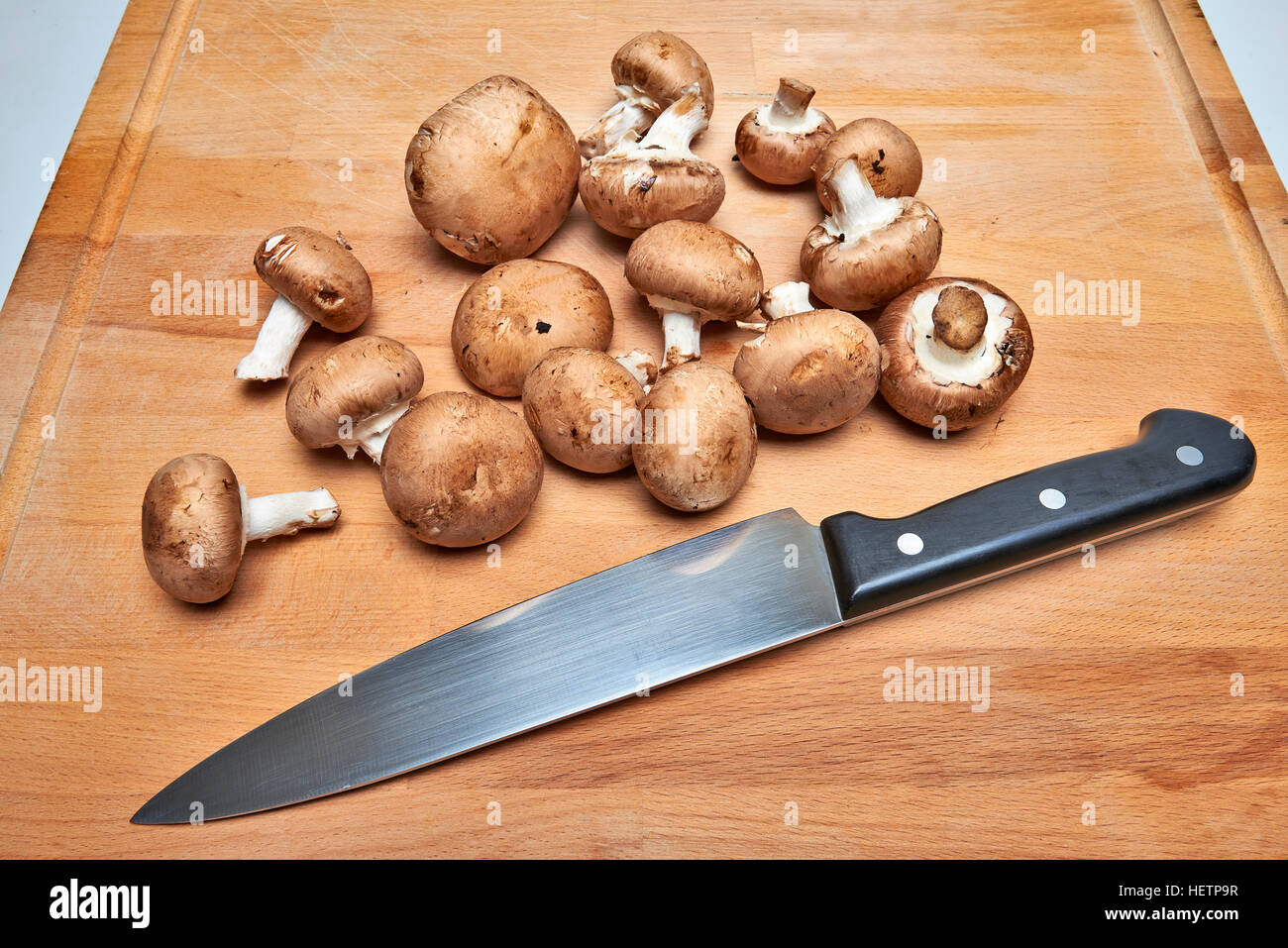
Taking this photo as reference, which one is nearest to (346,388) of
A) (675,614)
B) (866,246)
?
(675,614)

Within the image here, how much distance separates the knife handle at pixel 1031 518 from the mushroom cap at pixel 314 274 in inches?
42.2

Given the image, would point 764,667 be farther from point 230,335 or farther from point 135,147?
point 135,147

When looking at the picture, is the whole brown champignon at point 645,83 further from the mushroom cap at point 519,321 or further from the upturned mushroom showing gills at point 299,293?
the upturned mushroom showing gills at point 299,293

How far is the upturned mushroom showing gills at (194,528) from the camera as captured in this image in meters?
1.65

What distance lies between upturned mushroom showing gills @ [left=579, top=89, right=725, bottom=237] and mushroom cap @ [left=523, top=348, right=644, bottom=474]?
423 millimetres

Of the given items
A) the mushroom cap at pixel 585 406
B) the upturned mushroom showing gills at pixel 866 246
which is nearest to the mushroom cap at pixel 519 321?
the mushroom cap at pixel 585 406

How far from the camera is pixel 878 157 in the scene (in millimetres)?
2111

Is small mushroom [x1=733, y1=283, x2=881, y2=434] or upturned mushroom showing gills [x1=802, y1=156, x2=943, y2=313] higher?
upturned mushroom showing gills [x1=802, y1=156, x2=943, y2=313]

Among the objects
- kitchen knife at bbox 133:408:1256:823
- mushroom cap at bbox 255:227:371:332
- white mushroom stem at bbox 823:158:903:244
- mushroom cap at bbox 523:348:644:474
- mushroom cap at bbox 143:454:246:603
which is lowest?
kitchen knife at bbox 133:408:1256:823

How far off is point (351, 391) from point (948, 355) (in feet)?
3.76

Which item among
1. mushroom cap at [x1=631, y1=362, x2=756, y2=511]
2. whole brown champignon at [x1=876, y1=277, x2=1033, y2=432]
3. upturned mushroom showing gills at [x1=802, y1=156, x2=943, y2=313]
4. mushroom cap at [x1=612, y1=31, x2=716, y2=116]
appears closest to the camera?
mushroom cap at [x1=631, y1=362, x2=756, y2=511]

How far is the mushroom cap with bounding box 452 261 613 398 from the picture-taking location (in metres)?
1.92

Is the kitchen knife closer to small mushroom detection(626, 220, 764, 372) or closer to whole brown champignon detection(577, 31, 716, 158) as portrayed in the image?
small mushroom detection(626, 220, 764, 372)

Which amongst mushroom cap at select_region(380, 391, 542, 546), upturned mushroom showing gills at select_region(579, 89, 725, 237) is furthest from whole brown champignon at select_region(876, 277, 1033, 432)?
mushroom cap at select_region(380, 391, 542, 546)
